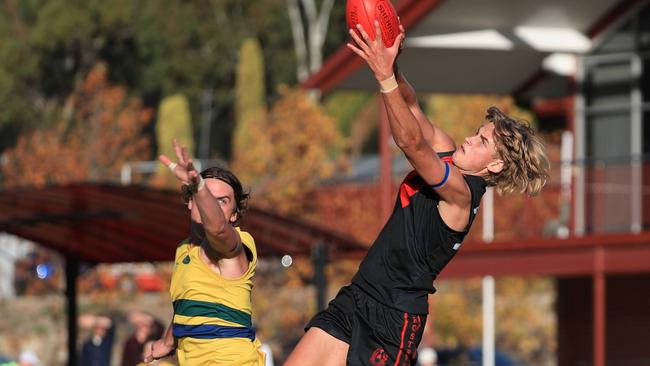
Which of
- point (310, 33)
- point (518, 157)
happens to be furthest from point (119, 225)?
point (310, 33)

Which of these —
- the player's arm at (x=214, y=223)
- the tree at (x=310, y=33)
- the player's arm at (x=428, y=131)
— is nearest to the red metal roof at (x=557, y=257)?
the player's arm at (x=428, y=131)

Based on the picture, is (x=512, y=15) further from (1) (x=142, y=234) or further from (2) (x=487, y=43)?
(1) (x=142, y=234)

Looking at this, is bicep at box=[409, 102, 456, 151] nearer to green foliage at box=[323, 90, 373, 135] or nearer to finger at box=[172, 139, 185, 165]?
finger at box=[172, 139, 185, 165]

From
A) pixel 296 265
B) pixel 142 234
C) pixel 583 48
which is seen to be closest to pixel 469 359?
pixel 296 265

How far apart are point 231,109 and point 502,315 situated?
77.2 ft

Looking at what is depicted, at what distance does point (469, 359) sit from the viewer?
28828 mm

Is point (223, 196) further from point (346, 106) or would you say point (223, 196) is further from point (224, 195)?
point (346, 106)

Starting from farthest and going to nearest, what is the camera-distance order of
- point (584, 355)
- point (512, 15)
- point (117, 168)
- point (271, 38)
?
point (271, 38)
point (117, 168)
point (584, 355)
point (512, 15)

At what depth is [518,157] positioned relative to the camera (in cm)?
746

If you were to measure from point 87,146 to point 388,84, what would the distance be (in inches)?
1317

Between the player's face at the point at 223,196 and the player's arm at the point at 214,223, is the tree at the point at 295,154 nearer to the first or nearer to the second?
the player's face at the point at 223,196

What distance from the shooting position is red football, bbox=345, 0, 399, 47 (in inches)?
282

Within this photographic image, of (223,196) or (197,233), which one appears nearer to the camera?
(223,196)

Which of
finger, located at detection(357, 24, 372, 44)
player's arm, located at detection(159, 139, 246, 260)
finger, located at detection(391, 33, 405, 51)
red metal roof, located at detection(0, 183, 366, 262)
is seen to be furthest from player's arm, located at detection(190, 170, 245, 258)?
red metal roof, located at detection(0, 183, 366, 262)
